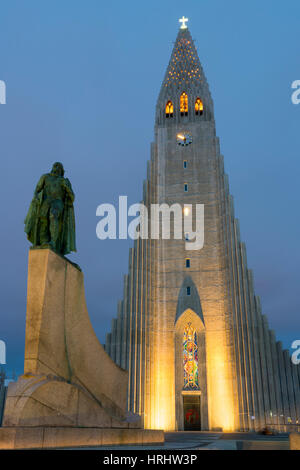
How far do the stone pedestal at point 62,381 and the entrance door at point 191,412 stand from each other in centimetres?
1800

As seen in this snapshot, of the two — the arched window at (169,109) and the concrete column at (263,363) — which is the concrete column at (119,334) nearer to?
the concrete column at (263,363)

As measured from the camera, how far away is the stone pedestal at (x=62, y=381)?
640 cm

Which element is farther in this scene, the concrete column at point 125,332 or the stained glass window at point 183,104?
the stained glass window at point 183,104

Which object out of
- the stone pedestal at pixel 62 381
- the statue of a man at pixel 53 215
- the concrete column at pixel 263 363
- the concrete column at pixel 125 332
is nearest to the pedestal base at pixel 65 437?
the stone pedestal at pixel 62 381

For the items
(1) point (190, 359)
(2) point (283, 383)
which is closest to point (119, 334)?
(1) point (190, 359)

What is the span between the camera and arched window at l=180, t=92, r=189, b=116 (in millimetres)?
32906

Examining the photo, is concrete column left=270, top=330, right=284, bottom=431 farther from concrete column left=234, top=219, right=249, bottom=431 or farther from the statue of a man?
the statue of a man

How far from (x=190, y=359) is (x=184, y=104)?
1956 cm

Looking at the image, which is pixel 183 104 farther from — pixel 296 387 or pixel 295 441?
pixel 295 441

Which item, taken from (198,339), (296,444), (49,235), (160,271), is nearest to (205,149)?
(160,271)

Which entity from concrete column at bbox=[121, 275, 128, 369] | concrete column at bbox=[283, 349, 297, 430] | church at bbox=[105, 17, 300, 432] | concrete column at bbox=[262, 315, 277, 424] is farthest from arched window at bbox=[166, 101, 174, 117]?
concrete column at bbox=[283, 349, 297, 430]

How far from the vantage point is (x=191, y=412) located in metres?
25.9

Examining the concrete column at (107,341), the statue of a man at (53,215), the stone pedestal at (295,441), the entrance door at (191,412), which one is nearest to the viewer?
the stone pedestal at (295,441)

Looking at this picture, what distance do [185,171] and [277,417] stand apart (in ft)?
57.5
